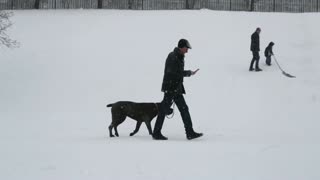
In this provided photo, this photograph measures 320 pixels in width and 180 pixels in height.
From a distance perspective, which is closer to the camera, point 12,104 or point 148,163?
point 148,163

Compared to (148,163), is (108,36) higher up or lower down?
higher up

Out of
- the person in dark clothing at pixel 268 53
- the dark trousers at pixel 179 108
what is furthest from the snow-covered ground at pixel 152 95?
the person in dark clothing at pixel 268 53

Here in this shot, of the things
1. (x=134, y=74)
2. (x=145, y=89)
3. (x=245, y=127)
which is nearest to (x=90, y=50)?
(x=134, y=74)

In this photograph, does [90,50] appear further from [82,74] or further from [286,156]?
[286,156]

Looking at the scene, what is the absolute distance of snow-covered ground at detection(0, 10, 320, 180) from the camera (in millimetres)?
7191

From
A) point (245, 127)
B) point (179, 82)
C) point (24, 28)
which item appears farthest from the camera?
point (24, 28)

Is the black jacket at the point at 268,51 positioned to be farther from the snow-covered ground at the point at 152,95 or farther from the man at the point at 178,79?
the man at the point at 178,79

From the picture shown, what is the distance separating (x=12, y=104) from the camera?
737 inches

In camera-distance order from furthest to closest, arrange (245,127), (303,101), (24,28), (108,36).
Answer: (24,28) < (108,36) < (303,101) < (245,127)

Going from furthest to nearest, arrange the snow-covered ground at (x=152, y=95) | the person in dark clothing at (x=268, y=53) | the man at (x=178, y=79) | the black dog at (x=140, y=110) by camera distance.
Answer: the person in dark clothing at (x=268, y=53), the black dog at (x=140, y=110), the man at (x=178, y=79), the snow-covered ground at (x=152, y=95)

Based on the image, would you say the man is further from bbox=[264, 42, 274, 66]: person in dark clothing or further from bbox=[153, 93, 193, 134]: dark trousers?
bbox=[264, 42, 274, 66]: person in dark clothing

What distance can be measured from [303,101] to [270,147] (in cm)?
906

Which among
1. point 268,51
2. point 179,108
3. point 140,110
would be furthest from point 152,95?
point 179,108

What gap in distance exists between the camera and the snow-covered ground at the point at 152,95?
7191 millimetres
